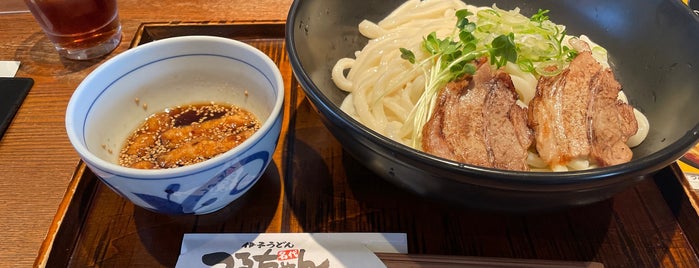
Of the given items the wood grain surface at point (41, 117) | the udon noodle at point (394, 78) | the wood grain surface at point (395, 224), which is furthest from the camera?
the udon noodle at point (394, 78)

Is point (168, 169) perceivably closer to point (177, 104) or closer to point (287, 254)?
point (287, 254)

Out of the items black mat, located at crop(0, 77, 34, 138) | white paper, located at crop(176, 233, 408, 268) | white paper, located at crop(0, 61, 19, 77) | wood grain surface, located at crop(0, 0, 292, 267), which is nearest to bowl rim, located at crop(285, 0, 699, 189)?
white paper, located at crop(176, 233, 408, 268)

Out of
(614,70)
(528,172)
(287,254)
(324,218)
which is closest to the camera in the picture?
(528,172)

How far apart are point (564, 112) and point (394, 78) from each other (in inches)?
19.6

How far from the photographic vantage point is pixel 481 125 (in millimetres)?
1262

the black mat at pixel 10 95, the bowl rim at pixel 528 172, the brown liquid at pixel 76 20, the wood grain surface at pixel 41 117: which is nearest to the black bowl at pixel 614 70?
the bowl rim at pixel 528 172

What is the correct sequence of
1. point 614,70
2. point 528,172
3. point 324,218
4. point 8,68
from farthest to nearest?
point 8,68, point 614,70, point 324,218, point 528,172

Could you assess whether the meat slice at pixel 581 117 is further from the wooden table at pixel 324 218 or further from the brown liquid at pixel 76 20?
the brown liquid at pixel 76 20

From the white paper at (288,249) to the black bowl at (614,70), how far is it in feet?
0.54

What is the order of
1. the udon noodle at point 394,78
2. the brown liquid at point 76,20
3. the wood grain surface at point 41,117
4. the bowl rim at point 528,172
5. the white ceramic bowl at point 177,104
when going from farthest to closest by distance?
the brown liquid at point 76,20
the udon noodle at point 394,78
the wood grain surface at point 41,117
the white ceramic bowl at point 177,104
the bowl rim at point 528,172

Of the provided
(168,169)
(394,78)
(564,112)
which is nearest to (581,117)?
(564,112)

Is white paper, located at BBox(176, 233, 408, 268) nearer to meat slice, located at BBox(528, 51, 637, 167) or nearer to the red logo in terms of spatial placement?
the red logo

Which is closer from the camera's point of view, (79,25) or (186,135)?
(186,135)

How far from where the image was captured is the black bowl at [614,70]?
950 millimetres
